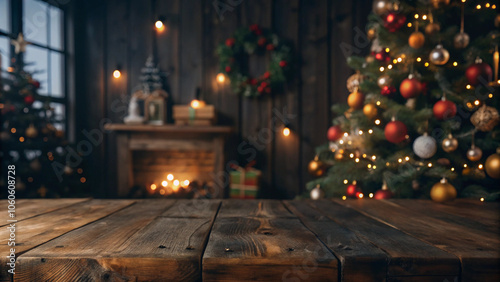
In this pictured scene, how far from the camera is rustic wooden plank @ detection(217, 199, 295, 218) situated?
36.3 inches

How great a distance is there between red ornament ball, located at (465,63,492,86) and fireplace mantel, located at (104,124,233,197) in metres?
2.09

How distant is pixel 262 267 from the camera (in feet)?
1.77

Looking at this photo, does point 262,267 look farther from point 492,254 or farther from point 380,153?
point 380,153

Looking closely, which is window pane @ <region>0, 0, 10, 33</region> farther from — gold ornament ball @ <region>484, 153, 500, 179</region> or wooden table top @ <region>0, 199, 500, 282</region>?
gold ornament ball @ <region>484, 153, 500, 179</region>

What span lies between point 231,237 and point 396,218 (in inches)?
19.9

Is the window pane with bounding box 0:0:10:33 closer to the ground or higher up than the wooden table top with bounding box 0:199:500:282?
higher up

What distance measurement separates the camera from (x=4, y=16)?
2.81 meters

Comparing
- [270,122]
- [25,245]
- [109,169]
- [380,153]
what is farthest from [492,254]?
[109,169]

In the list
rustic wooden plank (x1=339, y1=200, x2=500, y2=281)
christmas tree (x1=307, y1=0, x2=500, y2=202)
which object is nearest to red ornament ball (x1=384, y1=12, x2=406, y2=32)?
christmas tree (x1=307, y1=0, x2=500, y2=202)

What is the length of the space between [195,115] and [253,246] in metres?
2.71

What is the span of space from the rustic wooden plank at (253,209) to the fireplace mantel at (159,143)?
2.05 metres

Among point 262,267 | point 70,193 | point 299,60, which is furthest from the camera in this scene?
point 299,60

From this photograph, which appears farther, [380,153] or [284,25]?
[284,25]

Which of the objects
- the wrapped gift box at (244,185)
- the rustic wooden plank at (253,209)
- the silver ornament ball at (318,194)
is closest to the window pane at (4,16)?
the wrapped gift box at (244,185)
